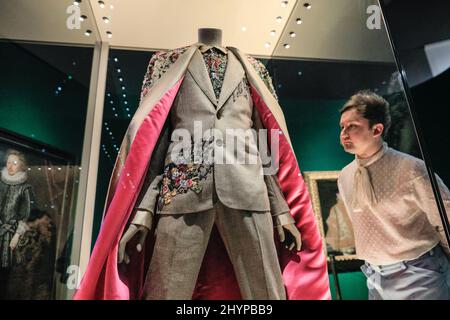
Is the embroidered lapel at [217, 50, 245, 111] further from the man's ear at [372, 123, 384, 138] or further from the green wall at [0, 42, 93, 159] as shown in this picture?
the green wall at [0, 42, 93, 159]

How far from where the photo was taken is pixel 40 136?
158 centimetres

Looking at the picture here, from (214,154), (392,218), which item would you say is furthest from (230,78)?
(392,218)

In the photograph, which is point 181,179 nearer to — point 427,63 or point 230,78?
point 230,78

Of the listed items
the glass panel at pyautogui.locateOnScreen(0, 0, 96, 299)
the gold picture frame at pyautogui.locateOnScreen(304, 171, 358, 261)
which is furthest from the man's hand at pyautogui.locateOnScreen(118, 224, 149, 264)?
the gold picture frame at pyautogui.locateOnScreen(304, 171, 358, 261)

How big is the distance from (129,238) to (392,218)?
106 cm

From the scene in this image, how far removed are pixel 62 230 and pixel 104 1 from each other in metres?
1.15

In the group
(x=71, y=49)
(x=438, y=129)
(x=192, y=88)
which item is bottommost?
(x=438, y=129)

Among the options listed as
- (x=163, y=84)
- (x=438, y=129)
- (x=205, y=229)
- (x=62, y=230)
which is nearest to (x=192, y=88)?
(x=163, y=84)

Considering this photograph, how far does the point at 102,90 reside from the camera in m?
1.78

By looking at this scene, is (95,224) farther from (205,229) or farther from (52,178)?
(205,229)

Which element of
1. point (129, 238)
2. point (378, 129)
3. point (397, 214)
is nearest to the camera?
point (129, 238)

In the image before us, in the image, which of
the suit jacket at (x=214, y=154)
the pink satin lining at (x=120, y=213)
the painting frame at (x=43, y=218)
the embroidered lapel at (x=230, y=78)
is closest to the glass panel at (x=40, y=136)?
the painting frame at (x=43, y=218)

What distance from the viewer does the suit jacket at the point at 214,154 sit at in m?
1.19

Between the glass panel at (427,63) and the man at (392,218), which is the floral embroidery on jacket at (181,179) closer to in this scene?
the man at (392,218)
